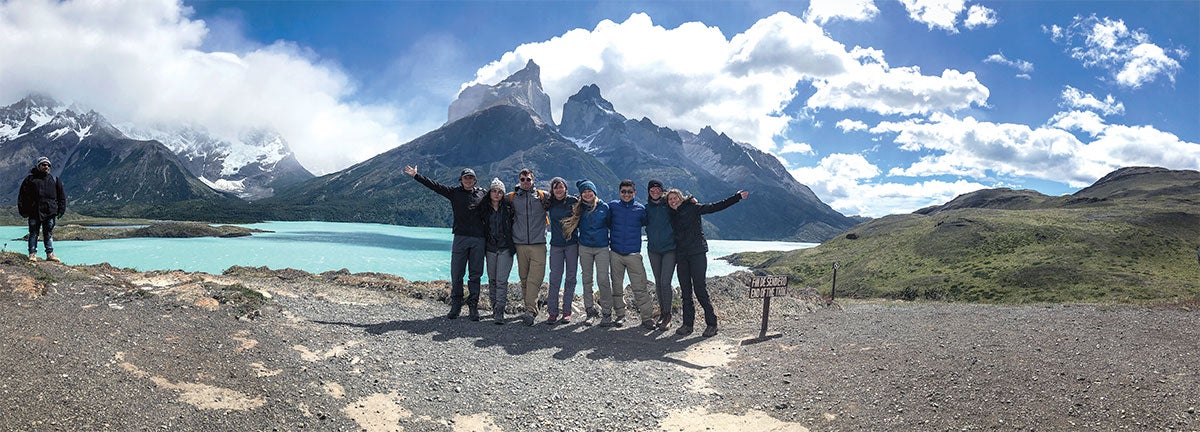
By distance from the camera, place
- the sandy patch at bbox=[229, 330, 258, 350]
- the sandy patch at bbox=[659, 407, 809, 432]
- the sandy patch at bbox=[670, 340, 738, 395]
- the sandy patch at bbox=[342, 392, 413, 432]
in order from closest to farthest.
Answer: the sandy patch at bbox=[342, 392, 413, 432], the sandy patch at bbox=[659, 407, 809, 432], the sandy patch at bbox=[229, 330, 258, 350], the sandy patch at bbox=[670, 340, 738, 395]

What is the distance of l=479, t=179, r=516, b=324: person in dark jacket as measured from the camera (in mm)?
11969

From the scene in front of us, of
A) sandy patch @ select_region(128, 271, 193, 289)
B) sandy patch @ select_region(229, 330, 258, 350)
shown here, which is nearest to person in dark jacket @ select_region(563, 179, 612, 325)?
sandy patch @ select_region(229, 330, 258, 350)

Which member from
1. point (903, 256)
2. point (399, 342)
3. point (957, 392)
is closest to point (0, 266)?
point (399, 342)

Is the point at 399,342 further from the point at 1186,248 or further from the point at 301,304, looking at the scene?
the point at 1186,248

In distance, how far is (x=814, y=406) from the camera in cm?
750

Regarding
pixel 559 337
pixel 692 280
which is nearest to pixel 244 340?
pixel 559 337

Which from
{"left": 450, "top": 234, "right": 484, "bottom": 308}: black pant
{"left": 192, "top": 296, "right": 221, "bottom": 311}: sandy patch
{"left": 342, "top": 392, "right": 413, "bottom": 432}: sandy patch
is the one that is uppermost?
{"left": 450, "top": 234, "right": 484, "bottom": 308}: black pant

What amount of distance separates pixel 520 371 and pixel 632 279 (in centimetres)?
→ 422

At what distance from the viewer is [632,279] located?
1238 cm

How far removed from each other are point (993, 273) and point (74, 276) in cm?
6168

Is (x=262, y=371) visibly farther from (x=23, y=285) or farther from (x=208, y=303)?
(x=23, y=285)

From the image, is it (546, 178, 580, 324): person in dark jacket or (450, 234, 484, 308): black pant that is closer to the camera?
(450, 234, 484, 308): black pant

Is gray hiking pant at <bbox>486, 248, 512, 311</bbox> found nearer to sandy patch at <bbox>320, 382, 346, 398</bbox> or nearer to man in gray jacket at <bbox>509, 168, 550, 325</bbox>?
man in gray jacket at <bbox>509, 168, 550, 325</bbox>

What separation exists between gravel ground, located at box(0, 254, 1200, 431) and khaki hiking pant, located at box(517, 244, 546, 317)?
0.82m
